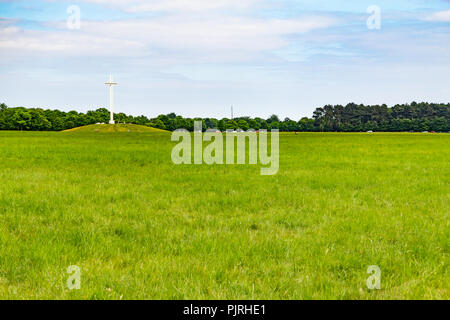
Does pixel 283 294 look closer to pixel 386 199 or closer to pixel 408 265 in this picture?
pixel 408 265

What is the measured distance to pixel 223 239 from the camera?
8.24 metres

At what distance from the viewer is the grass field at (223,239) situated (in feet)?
19.7

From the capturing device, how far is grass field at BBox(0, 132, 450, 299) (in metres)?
6.00

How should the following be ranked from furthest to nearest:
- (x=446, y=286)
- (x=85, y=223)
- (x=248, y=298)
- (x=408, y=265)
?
1. (x=85, y=223)
2. (x=408, y=265)
3. (x=446, y=286)
4. (x=248, y=298)

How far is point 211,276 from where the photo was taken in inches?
249

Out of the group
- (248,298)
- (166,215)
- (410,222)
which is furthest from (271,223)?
(248,298)
